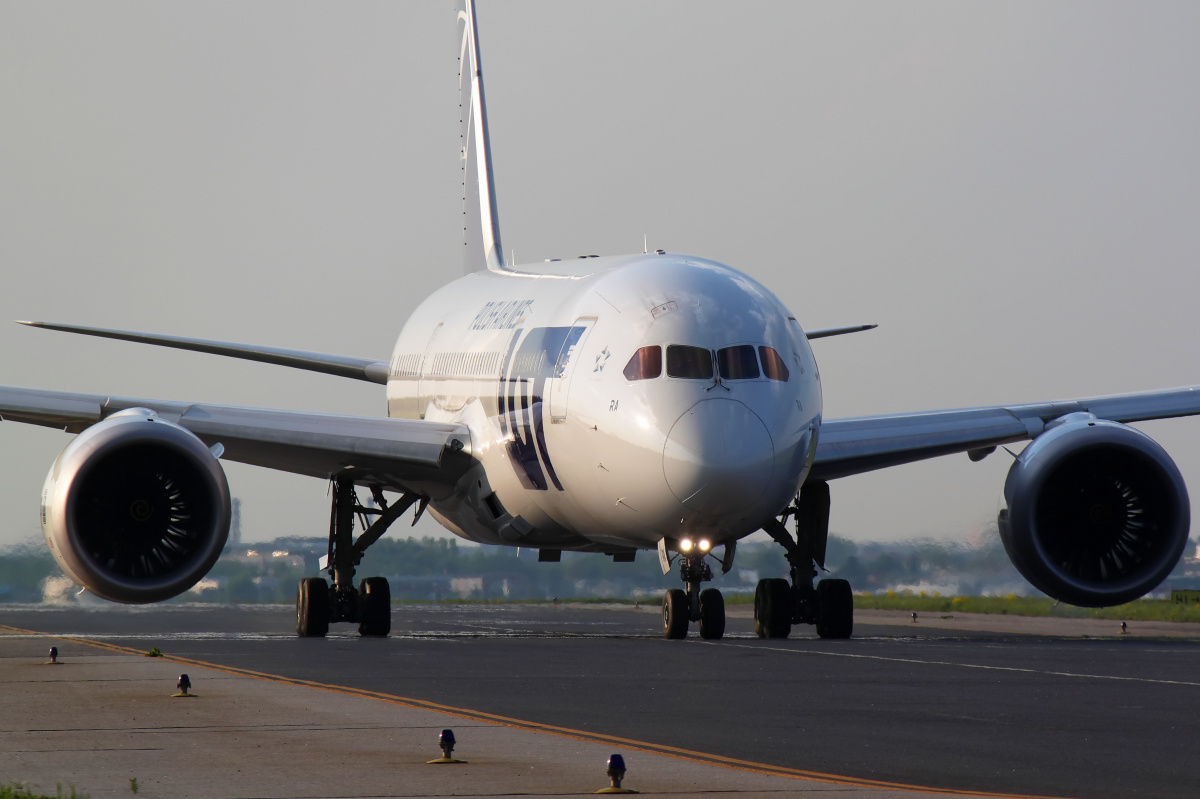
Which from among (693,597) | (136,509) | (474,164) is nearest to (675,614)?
(693,597)

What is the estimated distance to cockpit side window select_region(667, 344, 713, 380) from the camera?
18.5 m

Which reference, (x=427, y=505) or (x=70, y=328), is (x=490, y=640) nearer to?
(x=427, y=505)

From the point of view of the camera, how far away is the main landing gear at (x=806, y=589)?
2234cm

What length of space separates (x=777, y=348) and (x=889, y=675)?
182 inches

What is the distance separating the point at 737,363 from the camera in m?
18.7

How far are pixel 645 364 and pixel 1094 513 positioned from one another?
6.43m

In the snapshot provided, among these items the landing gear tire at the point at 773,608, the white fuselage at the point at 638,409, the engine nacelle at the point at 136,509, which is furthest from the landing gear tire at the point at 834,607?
the engine nacelle at the point at 136,509

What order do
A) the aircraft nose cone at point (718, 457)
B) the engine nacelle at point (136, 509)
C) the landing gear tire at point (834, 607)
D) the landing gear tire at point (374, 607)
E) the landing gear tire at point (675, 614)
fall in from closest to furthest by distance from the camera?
the aircraft nose cone at point (718, 457)
the engine nacelle at point (136, 509)
the landing gear tire at point (675, 614)
the landing gear tire at point (834, 607)
the landing gear tire at point (374, 607)

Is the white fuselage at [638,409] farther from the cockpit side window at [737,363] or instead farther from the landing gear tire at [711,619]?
the landing gear tire at [711,619]

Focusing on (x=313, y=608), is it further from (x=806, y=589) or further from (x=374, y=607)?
(x=806, y=589)

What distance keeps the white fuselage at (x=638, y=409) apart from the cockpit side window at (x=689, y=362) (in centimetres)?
1

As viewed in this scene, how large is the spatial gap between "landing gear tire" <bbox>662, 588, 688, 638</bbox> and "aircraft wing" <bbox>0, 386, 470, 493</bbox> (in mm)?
3650

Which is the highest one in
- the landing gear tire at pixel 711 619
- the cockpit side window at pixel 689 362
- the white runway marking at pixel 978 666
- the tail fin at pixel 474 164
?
the tail fin at pixel 474 164

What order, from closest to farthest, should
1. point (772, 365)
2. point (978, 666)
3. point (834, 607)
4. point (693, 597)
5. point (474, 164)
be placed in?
point (978, 666) < point (772, 365) < point (693, 597) < point (834, 607) < point (474, 164)
